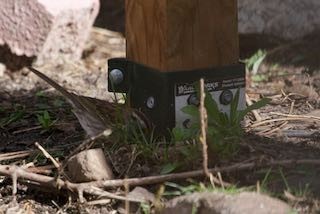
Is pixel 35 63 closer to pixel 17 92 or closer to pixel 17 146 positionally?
pixel 17 92

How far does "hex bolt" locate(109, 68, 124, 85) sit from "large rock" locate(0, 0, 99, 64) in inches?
55.0

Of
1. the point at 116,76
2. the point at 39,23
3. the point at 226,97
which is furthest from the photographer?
the point at 39,23

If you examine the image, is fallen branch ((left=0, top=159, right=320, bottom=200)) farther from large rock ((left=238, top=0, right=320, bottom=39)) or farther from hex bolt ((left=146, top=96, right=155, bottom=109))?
large rock ((left=238, top=0, right=320, bottom=39))

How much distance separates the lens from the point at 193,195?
244cm

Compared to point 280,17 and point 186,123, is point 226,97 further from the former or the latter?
point 280,17

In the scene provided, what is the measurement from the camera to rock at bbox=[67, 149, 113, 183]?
2746 millimetres

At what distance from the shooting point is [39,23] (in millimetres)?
4449

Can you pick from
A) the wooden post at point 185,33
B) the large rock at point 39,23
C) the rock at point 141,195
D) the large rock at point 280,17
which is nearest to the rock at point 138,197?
the rock at point 141,195

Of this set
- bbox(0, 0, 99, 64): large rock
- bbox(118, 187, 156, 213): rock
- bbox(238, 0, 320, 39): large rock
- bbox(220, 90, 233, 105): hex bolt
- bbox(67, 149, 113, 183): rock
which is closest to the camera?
bbox(118, 187, 156, 213): rock

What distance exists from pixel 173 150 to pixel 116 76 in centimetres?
46

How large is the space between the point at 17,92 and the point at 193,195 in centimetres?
193

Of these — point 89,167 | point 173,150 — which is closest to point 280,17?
point 173,150

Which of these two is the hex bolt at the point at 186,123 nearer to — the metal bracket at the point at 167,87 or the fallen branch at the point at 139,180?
the metal bracket at the point at 167,87

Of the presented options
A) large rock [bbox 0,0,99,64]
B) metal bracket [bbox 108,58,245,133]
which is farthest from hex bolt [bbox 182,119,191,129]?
large rock [bbox 0,0,99,64]
